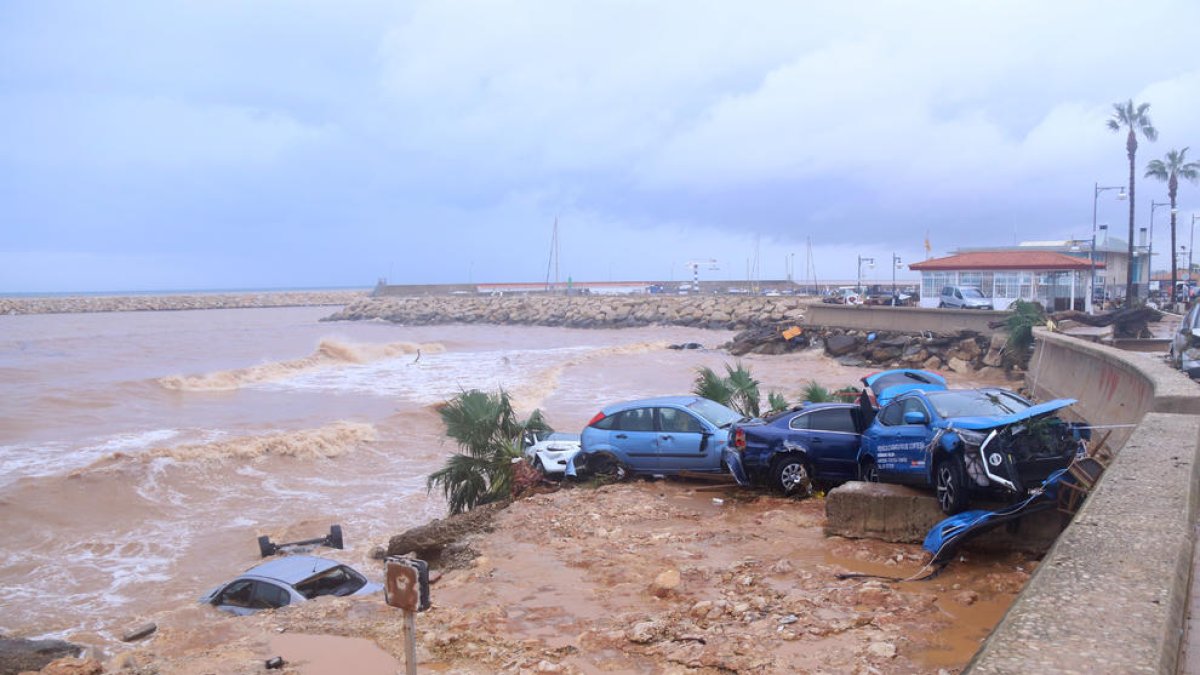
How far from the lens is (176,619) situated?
1139cm

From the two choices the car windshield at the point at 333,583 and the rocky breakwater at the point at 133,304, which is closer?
the car windshield at the point at 333,583

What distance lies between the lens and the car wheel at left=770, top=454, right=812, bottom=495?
1241cm

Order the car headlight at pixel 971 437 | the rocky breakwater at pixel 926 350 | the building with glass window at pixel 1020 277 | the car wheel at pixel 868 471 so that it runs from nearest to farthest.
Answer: the car headlight at pixel 971 437
the car wheel at pixel 868 471
the rocky breakwater at pixel 926 350
the building with glass window at pixel 1020 277

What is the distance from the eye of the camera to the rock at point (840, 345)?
143 ft

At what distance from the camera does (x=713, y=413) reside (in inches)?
582

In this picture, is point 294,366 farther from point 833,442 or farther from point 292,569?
point 833,442

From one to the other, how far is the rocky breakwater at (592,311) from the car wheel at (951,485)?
1870 inches

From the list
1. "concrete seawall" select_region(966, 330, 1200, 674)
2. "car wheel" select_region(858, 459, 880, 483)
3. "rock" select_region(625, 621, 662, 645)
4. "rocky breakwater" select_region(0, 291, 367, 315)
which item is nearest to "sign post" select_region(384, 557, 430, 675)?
"rock" select_region(625, 621, 662, 645)

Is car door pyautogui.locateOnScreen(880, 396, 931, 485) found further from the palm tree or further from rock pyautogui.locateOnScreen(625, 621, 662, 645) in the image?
the palm tree

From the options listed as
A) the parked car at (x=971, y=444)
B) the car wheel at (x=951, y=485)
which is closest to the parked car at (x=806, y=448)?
the parked car at (x=971, y=444)

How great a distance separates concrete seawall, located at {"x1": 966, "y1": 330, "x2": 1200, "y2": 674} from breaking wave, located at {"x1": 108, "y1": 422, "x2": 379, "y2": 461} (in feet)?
67.0

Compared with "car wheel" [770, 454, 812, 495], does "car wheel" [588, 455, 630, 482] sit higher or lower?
lower

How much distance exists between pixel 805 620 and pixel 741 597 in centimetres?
88

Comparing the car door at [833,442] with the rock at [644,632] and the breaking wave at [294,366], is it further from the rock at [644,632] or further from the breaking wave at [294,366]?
the breaking wave at [294,366]
